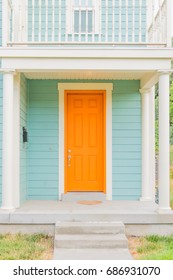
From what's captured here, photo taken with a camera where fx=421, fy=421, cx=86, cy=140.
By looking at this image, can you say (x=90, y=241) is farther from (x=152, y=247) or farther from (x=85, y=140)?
(x=85, y=140)

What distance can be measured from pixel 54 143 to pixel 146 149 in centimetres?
194

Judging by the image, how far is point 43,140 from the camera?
29.1 feet

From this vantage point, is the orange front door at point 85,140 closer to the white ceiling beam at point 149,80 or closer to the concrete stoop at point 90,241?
the white ceiling beam at point 149,80

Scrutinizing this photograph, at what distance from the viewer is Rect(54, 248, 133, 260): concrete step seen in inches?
228

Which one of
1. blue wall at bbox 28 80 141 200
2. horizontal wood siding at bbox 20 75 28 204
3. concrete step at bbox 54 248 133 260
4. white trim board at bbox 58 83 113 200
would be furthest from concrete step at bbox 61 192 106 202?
concrete step at bbox 54 248 133 260

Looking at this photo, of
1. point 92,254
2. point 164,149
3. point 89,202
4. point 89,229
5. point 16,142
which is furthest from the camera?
point 89,202

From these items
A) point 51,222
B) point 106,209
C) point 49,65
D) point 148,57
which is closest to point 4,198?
point 51,222

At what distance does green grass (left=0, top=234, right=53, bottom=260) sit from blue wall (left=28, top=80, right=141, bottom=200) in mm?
1999

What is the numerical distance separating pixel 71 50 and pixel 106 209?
2853 mm

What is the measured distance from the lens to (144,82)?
847 cm

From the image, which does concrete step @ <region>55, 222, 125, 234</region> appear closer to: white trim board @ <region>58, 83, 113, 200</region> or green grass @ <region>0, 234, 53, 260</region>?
green grass @ <region>0, 234, 53, 260</region>

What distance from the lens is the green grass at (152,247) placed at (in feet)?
19.0

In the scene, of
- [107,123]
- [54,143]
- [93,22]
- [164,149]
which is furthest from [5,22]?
[164,149]
